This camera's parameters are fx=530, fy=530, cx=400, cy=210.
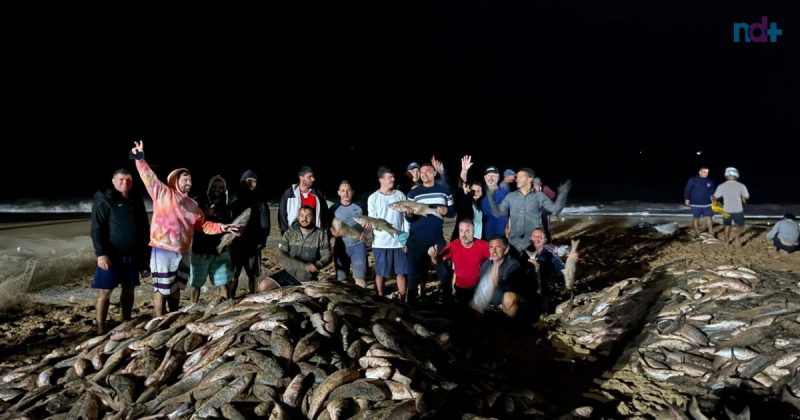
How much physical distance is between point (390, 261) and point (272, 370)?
146 inches

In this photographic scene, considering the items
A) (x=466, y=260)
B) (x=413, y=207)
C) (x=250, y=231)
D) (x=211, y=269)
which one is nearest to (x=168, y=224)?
(x=211, y=269)

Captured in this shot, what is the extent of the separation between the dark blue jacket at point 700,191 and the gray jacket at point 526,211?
871 cm

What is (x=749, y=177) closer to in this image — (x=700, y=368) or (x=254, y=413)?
(x=700, y=368)

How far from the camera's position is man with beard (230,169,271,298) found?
26.2 feet

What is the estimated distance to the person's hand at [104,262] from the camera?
6406mm

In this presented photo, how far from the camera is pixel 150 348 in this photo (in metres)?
5.06

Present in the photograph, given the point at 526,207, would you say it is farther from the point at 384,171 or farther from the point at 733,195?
the point at 733,195

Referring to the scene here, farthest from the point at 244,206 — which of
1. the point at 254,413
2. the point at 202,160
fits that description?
the point at 202,160

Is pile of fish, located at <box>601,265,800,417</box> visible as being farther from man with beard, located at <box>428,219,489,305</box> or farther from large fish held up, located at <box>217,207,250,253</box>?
large fish held up, located at <box>217,207,250,253</box>

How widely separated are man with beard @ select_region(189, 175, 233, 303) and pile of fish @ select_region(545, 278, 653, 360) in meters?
4.71

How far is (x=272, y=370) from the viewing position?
428 centimetres

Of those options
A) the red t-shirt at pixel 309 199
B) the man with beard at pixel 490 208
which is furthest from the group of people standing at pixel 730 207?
the red t-shirt at pixel 309 199

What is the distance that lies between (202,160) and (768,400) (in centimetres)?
5376

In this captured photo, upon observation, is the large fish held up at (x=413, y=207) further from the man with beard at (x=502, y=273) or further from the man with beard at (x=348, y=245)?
the man with beard at (x=502, y=273)
